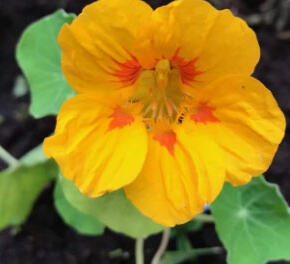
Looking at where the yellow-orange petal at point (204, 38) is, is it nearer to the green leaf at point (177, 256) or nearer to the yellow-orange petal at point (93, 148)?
the yellow-orange petal at point (93, 148)

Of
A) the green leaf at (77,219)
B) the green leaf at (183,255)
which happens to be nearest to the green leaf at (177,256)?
the green leaf at (183,255)

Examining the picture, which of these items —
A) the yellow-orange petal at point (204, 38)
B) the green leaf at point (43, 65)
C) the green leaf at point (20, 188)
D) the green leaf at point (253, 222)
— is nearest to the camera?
the yellow-orange petal at point (204, 38)

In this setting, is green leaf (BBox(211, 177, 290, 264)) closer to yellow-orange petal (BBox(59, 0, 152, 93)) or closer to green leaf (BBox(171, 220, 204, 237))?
green leaf (BBox(171, 220, 204, 237))

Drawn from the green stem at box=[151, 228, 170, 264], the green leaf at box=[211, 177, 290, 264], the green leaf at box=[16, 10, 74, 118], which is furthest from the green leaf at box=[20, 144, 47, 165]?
the green leaf at box=[211, 177, 290, 264]

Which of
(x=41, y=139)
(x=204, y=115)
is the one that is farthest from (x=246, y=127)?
(x=41, y=139)

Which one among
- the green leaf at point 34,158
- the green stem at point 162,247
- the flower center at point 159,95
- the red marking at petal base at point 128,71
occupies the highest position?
the red marking at petal base at point 128,71

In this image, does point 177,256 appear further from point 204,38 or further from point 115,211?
point 204,38
